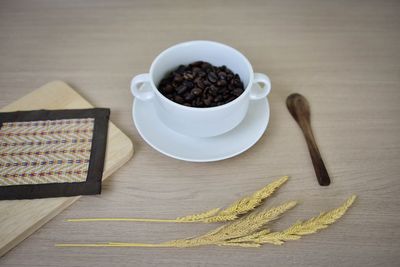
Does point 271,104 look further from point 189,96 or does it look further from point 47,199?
point 47,199

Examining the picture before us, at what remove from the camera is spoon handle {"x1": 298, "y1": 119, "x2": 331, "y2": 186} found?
29.6 inches

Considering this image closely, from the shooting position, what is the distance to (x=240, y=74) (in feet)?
2.79

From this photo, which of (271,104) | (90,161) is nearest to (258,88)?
(271,104)

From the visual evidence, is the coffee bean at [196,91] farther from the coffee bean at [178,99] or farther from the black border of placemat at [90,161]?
the black border of placemat at [90,161]

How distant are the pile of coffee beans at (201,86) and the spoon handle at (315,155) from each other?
A: 7.6 inches

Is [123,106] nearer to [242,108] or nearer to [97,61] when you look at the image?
[97,61]

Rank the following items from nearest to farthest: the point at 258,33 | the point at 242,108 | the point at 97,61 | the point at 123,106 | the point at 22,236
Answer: the point at 22,236, the point at 242,108, the point at 123,106, the point at 97,61, the point at 258,33

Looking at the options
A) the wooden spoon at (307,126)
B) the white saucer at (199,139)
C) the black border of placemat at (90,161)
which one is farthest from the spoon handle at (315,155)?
the black border of placemat at (90,161)

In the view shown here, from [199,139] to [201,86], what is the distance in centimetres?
13

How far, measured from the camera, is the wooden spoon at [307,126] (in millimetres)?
759

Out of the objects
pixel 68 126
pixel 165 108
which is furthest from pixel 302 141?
pixel 68 126

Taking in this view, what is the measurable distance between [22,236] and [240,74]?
60 centimetres

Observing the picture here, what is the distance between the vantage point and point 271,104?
3.01ft

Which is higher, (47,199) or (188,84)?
(188,84)
